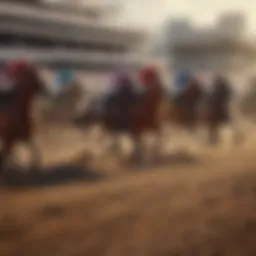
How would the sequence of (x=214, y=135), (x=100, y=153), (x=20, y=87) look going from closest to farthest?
1. (x=20, y=87)
2. (x=100, y=153)
3. (x=214, y=135)

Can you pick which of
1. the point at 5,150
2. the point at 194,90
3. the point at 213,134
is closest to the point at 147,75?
the point at 194,90

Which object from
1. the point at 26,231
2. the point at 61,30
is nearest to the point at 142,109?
the point at 61,30

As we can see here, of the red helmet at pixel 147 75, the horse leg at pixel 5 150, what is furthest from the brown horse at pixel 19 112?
the red helmet at pixel 147 75

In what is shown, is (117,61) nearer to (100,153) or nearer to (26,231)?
(100,153)

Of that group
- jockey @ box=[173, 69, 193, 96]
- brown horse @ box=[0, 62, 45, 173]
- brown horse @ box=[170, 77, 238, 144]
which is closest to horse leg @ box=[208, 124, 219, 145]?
brown horse @ box=[170, 77, 238, 144]

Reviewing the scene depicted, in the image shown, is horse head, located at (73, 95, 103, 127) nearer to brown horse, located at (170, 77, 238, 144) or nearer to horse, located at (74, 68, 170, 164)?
horse, located at (74, 68, 170, 164)

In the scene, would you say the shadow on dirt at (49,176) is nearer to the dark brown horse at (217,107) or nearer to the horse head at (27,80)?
the horse head at (27,80)
